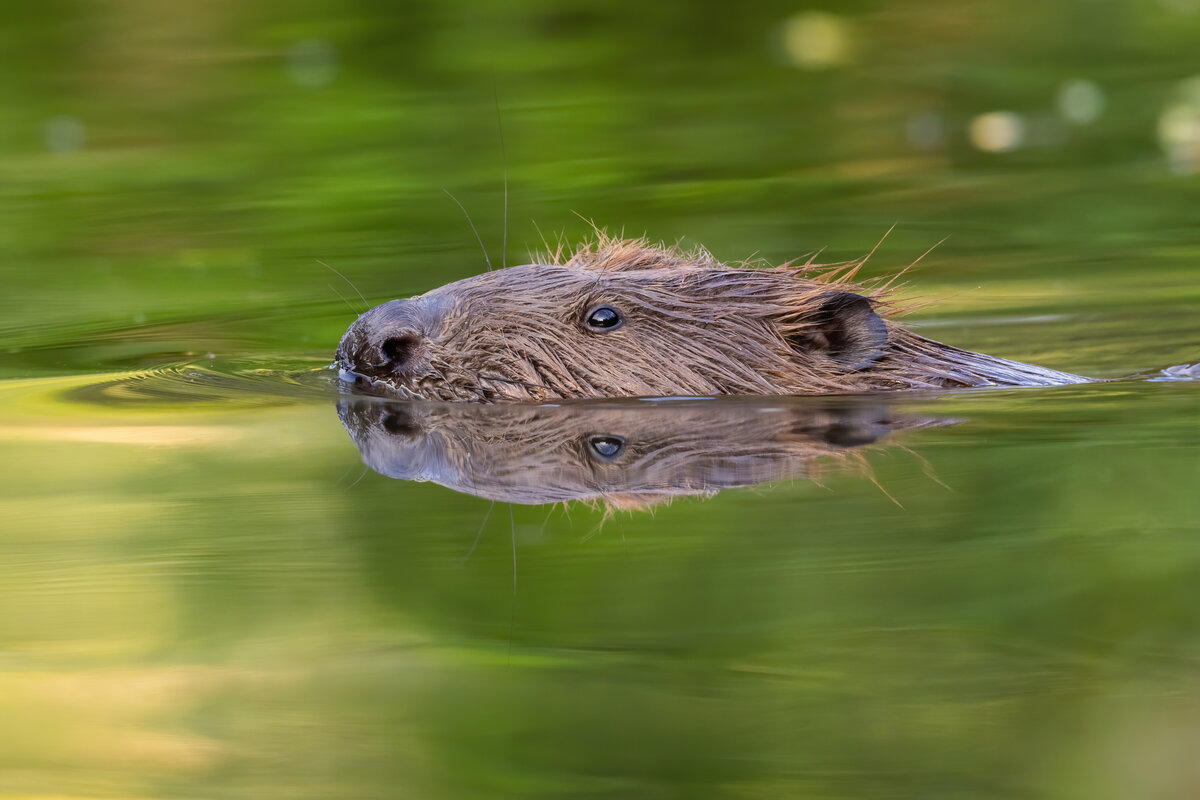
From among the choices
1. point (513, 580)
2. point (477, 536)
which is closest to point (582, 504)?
point (477, 536)

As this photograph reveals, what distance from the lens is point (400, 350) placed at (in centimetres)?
421

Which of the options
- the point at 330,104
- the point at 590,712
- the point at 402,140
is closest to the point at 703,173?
the point at 402,140

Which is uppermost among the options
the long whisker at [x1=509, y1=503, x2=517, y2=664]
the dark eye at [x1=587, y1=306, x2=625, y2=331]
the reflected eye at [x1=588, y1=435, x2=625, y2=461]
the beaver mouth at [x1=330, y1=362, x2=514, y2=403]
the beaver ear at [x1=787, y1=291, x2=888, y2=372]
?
the dark eye at [x1=587, y1=306, x2=625, y2=331]

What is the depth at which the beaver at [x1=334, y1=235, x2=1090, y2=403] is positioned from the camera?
4215 mm

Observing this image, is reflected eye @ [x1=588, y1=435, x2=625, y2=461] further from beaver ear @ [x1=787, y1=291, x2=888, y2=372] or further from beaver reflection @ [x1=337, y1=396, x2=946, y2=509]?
beaver ear @ [x1=787, y1=291, x2=888, y2=372]

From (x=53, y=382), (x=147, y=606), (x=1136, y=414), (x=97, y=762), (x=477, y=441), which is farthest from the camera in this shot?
(x=53, y=382)

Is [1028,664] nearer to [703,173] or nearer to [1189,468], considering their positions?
[1189,468]

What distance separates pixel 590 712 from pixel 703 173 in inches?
255

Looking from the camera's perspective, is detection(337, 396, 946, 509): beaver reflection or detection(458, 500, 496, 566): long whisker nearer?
detection(458, 500, 496, 566): long whisker

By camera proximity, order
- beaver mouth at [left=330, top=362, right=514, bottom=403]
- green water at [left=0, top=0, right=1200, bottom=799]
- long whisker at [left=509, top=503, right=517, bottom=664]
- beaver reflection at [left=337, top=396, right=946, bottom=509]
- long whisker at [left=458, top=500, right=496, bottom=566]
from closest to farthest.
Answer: green water at [left=0, top=0, right=1200, bottom=799], long whisker at [left=509, top=503, right=517, bottom=664], long whisker at [left=458, top=500, right=496, bottom=566], beaver reflection at [left=337, top=396, right=946, bottom=509], beaver mouth at [left=330, top=362, right=514, bottom=403]

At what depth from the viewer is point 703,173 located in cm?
816

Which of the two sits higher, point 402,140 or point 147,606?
point 402,140

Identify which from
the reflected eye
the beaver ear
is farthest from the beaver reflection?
the beaver ear

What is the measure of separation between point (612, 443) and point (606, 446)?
0.05 meters
